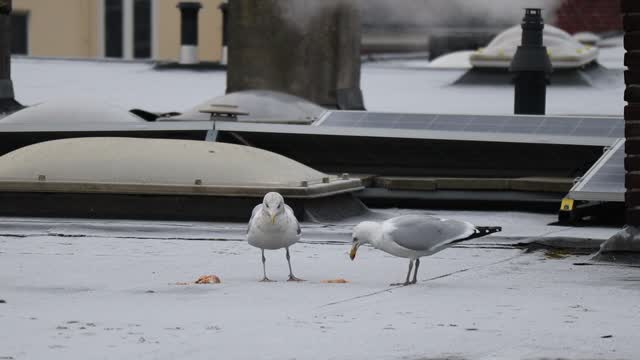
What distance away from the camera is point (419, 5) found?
74.4ft

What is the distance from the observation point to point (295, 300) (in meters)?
10.9

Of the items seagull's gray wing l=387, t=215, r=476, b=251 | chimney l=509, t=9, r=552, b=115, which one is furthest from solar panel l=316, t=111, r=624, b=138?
seagull's gray wing l=387, t=215, r=476, b=251

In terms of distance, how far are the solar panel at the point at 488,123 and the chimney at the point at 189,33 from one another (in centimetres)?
958

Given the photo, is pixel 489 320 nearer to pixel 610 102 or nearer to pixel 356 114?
pixel 356 114

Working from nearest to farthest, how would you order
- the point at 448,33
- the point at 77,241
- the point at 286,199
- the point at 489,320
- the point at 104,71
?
the point at 489,320 → the point at 77,241 → the point at 286,199 → the point at 104,71 → the point at 448,33

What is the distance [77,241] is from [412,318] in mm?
5219

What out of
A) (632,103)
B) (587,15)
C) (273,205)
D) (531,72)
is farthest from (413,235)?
(587,15)

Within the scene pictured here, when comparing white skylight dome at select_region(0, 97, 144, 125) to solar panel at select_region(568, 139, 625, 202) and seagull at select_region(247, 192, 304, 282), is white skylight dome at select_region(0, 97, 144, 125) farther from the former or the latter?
seagull at select_region(247, 192, 304, 282)

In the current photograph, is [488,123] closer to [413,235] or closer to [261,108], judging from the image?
[261,108]

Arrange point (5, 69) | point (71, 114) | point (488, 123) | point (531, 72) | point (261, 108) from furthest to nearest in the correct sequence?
point (5, 69) → point (261, 108) → point (531, 72) → point (71, 114) → point (488, 123)

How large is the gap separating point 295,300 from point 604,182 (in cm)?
613

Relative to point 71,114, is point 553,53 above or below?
above

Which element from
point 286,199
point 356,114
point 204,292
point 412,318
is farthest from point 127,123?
point 412,318

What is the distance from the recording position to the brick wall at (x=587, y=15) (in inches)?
2234
